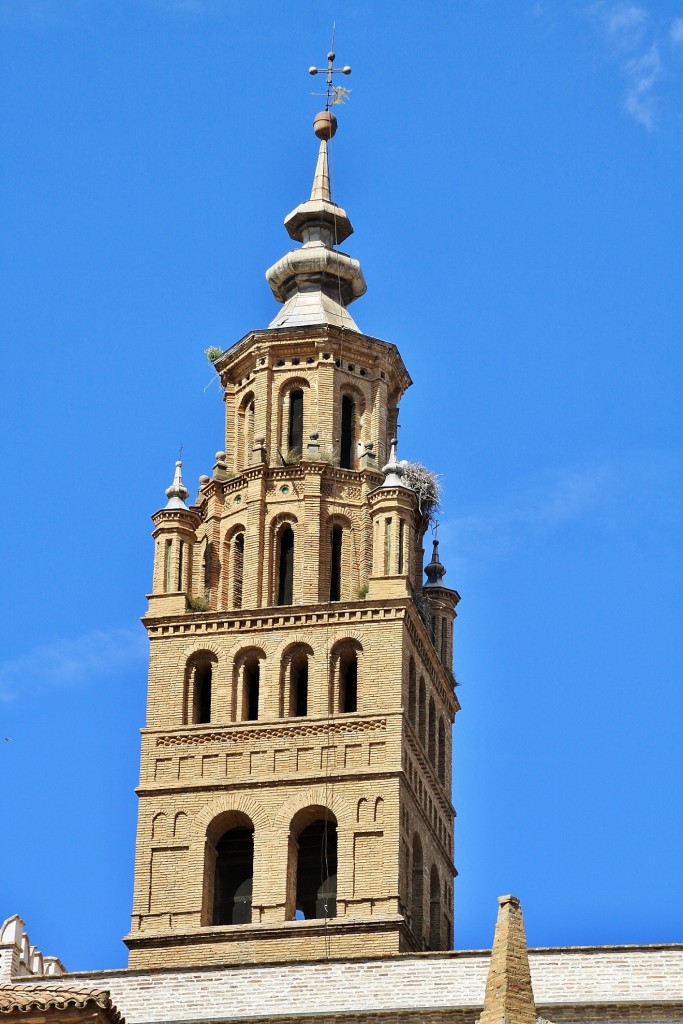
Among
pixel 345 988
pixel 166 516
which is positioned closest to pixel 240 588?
pixel 166 516

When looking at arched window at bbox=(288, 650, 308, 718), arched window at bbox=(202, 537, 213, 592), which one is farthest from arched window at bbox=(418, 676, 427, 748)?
arched window at bbox=(202, 537, 213, 592)

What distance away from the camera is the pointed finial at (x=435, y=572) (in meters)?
60.2

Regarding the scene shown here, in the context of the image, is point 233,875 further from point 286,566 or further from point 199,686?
point 286,566

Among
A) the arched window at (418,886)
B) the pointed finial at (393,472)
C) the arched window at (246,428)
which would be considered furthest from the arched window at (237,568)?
the arched window at (418,886)

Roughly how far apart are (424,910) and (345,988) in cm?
820

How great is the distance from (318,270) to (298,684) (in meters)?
10.0

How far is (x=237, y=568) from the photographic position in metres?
57.5

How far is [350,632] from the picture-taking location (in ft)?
182

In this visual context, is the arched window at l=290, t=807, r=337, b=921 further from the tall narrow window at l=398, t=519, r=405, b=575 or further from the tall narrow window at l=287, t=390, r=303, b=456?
the tall narrow window at l=287, t=390, r=303, b=456

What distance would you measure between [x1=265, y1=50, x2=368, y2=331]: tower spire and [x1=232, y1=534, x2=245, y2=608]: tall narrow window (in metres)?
4.76

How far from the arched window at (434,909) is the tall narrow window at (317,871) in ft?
9.83

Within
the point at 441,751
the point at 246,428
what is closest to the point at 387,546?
the point at 246,428

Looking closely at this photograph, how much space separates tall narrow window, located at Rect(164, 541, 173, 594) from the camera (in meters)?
56.9

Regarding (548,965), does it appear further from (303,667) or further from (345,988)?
(303,667)
